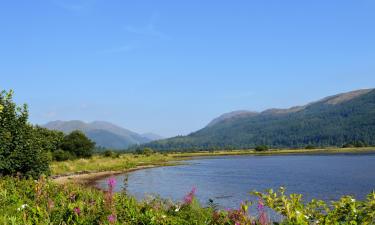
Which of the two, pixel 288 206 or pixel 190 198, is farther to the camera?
pixel 190 198

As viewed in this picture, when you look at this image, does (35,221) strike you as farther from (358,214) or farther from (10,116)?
(10,116)

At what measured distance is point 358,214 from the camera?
925 cm

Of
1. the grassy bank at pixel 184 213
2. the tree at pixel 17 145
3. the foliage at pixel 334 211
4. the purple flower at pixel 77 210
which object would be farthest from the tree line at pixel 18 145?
the foliage at pixel 334 211

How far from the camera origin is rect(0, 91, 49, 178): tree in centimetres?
3184

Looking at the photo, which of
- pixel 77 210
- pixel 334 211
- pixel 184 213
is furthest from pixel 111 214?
pixel 334 211

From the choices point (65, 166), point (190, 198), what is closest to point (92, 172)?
point (65, 166)

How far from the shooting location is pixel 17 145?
33.0 m

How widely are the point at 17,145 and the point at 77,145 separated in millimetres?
60673

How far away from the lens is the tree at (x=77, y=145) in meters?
91.5

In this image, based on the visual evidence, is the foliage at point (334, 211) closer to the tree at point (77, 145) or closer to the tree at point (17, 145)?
the tree at point (17, 145)

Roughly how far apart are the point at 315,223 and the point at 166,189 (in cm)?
3964

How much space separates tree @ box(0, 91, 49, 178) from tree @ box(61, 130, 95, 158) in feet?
189

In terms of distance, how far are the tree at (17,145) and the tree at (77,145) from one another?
189 feet

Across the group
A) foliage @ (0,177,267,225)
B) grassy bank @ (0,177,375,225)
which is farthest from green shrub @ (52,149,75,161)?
foliage @ (0,177,267,225)
